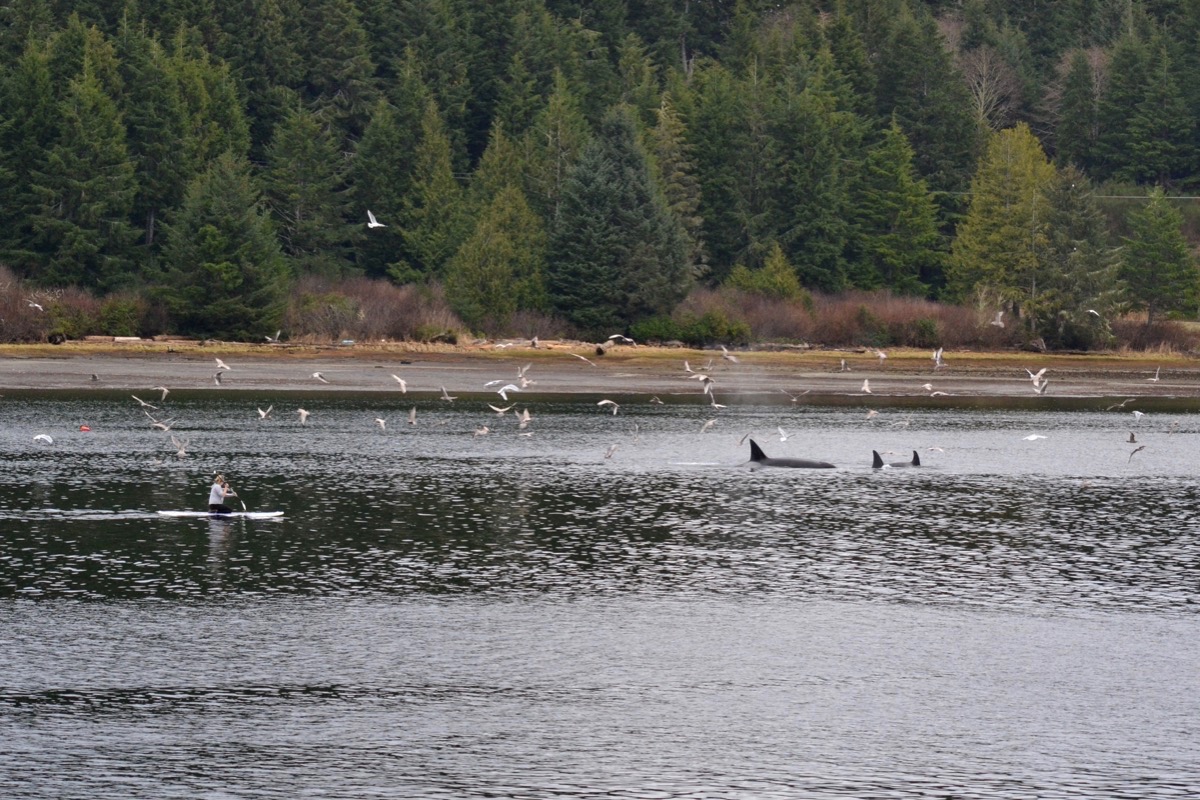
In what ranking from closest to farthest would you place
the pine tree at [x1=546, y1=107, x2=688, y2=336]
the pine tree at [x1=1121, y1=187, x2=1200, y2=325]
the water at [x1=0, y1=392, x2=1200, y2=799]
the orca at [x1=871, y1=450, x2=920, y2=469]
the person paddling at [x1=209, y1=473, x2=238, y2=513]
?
the water at [x1=0, y1=392, x2=1200, y2=799] < the person paddling at [x1=209, y1=473, x2=238, y2=513] < the orca at [x1=871, y1=450, x2=920, y2=469] < the pine tree at [x1=546, y1=107, x2=688, y2=336] < the pine tree at [x1=1121, y1=187, x2=1200, y2=325]

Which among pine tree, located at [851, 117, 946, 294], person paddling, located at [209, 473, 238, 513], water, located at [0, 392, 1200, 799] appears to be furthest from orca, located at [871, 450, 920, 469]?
pine tree, located at [851, 117, 946, 294]

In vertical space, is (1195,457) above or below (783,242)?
below

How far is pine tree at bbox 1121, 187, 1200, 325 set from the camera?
12775 centimetres

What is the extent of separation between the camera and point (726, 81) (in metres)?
145

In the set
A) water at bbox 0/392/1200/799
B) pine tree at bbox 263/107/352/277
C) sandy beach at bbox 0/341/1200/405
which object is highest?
pine tree at bbox 263/107/352/277

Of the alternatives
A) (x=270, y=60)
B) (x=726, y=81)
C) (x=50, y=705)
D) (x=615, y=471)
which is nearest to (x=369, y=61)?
(x=270, y=60)

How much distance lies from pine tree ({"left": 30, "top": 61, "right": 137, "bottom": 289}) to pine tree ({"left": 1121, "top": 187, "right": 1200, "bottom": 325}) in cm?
7661

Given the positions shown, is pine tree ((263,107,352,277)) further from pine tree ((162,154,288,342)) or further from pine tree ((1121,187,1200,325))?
pine tree ((1121,187,1200,325))

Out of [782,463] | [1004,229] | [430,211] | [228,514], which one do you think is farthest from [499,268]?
[228,514]

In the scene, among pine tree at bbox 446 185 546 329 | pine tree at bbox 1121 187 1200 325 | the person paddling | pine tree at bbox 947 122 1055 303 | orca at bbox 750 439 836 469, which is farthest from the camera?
pine tree at bbox 947 122 1055 303

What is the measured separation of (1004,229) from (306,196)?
56.4 metres

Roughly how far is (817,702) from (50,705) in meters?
13.5

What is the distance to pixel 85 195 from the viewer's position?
367ft

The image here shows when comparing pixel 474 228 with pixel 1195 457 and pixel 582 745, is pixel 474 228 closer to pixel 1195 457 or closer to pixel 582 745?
pixel 1195 457
